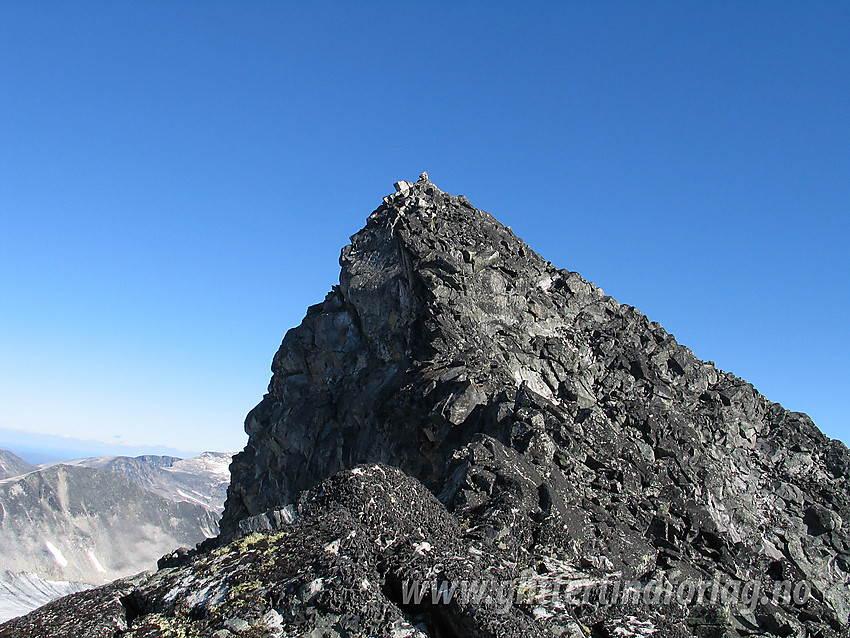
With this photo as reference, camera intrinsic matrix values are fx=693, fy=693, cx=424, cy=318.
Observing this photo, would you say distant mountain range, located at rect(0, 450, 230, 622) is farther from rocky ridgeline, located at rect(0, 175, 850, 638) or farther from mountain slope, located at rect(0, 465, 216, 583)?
rocky ridgeline, located at rect(0, 175, 850, 638)

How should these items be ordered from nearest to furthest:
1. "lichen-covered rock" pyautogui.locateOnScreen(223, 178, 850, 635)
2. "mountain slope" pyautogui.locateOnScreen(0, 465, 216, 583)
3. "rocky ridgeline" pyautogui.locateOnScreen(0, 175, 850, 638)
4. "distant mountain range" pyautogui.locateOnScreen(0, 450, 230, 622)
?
"rocky ridgeline" pyautogui.locateOnScreen(0, 175, 850, 638) → "lichen-covered rock" pyautogui.locateOnScreen(223, 178, 850, 635) → "distant mountain range" pyautogui.locateOnScreen(0, 450, 230, 622) → "mountain slope" pyautogui.locateOnScreen(0, 465, 216, 583)

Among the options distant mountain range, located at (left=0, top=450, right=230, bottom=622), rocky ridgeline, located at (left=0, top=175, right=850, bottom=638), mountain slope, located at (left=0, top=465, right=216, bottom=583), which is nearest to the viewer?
rocky ridgeline, located at (left=0, top=175, right=850, bottom=638)

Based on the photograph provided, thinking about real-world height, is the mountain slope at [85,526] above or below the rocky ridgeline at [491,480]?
below

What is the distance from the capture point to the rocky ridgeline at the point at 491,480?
11328 millimetres

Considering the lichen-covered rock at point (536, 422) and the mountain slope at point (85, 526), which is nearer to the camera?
the lichen-covered rock at point (536, 422)

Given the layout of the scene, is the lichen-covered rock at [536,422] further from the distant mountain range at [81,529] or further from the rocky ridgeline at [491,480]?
the distant mountain range at [81,529]

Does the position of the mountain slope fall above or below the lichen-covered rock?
below

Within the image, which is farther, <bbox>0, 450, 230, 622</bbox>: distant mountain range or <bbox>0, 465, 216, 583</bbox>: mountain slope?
<bbox>0, 465, 216, 583</bbox>: mountain slope

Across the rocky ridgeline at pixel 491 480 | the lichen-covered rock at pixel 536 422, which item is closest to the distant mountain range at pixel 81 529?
the lichen-covered rock at pixel 536 422

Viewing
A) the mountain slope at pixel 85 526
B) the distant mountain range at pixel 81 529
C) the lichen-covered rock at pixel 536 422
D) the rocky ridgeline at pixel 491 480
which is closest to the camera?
the rocky ridgeline at pixel 491 480

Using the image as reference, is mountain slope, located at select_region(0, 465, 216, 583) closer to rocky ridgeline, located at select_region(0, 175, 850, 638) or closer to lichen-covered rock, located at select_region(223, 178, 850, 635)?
lichen-covered rock, located at select_region(223, 178, 850, 635)

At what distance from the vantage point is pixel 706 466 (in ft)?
116

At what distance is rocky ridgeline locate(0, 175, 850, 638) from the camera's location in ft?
37.2

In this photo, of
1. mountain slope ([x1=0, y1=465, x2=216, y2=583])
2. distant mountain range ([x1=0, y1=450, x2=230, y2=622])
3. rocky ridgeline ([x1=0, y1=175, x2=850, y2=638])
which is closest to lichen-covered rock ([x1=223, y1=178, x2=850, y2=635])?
rocky ridgeline ([x1=0, y1=175, x2=850, y2=638])
